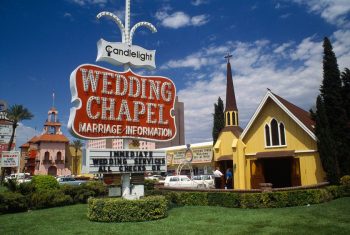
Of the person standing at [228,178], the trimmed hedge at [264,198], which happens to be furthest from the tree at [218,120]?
the trimmed hedge at [264,198]

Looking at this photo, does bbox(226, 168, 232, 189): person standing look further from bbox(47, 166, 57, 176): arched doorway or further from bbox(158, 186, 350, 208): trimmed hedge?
bbox(47, 166, 57, 176): arched doorway

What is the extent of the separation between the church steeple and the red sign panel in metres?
12.9

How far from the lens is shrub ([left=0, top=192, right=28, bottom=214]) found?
17.6 m

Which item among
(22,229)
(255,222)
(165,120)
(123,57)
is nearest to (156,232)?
(255,222)

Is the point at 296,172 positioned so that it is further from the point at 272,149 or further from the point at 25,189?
the point at 25,189

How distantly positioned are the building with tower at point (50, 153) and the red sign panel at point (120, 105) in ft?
224

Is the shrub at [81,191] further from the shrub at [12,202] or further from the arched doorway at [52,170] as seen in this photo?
the arched doorway at [52,170]

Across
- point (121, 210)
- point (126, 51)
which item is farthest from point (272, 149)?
point (121, 210)

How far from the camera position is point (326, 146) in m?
20.4

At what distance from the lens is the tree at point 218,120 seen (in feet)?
117

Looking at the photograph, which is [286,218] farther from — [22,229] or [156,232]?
Result: [22,229]

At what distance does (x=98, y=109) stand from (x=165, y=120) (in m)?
4.01

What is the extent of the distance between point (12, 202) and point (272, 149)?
1754cm

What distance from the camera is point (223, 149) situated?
28.5 m
